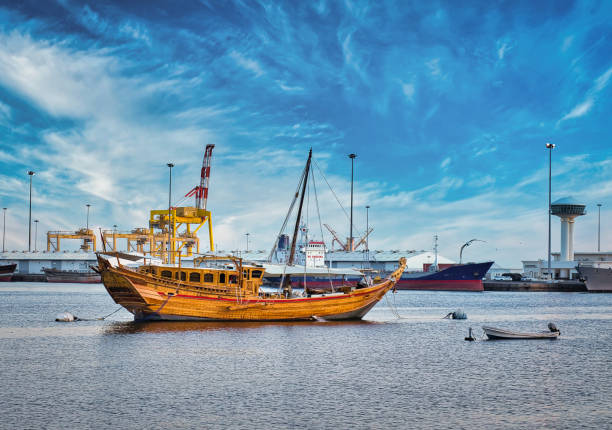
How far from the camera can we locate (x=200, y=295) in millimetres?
36719

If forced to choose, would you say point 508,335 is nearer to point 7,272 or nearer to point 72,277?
point 72,277

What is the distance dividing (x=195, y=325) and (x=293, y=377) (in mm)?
15984

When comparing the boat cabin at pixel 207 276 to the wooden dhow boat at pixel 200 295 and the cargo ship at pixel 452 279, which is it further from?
the cargo ship at pixel 452 279

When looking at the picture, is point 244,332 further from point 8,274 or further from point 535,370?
point 8,274

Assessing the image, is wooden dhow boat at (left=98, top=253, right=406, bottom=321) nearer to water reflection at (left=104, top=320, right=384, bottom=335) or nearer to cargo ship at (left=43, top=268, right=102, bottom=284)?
water reflection at (left=104, top=320, right=384, bottom=335)

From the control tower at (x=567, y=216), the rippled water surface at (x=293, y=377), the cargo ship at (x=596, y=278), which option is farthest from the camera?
the control tower at (x=567, y=216)

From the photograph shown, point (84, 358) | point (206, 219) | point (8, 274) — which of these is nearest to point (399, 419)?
point (84, 358)

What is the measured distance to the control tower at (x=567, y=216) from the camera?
390 feet

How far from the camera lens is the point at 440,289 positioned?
10219cm

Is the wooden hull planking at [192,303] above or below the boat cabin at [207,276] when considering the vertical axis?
below

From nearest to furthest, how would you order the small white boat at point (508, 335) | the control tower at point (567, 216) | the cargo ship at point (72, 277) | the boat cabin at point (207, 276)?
the small white boat at point (508, 335)
the boat cabin at point (207, 276)
the control tower at point (567, 216)
the cargo ship at point (72, 277)

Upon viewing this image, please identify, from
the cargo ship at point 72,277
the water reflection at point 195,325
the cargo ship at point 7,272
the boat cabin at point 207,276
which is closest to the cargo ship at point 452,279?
the water reflection at point 195,325

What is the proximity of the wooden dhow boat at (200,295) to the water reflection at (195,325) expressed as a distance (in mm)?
373

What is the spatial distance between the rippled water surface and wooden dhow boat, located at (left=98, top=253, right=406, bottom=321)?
100cm
